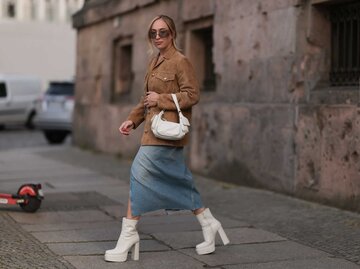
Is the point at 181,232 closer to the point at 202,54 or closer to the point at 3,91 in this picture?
the point at 202,54

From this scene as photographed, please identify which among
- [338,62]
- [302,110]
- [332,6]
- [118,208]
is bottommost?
[118,208]

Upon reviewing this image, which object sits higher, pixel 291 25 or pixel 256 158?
pixel 291 25

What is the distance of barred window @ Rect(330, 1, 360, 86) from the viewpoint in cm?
854

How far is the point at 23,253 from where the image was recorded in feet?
19.7

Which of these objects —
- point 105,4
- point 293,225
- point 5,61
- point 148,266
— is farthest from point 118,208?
point 5,61

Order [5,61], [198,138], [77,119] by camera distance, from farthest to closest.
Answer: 1. [5,61]
2. [77,119]
3. [198,138]

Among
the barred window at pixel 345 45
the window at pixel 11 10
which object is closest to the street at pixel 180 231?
the barred window at pixel 345 45

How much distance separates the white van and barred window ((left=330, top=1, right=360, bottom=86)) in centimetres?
1936

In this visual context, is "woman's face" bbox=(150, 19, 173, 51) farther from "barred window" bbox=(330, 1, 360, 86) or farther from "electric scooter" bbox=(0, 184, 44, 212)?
"barred window" bbox=(330, 1, 360, 86)

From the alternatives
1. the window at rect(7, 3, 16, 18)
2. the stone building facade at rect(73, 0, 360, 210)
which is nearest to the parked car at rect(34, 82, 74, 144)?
the stone building facade at rect(73, 0, 360, 210)

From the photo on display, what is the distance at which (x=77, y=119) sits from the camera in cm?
1728

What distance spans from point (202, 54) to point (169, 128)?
21.5 ft

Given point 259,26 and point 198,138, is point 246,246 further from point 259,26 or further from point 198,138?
point 198,138

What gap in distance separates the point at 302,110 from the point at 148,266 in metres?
3.78
